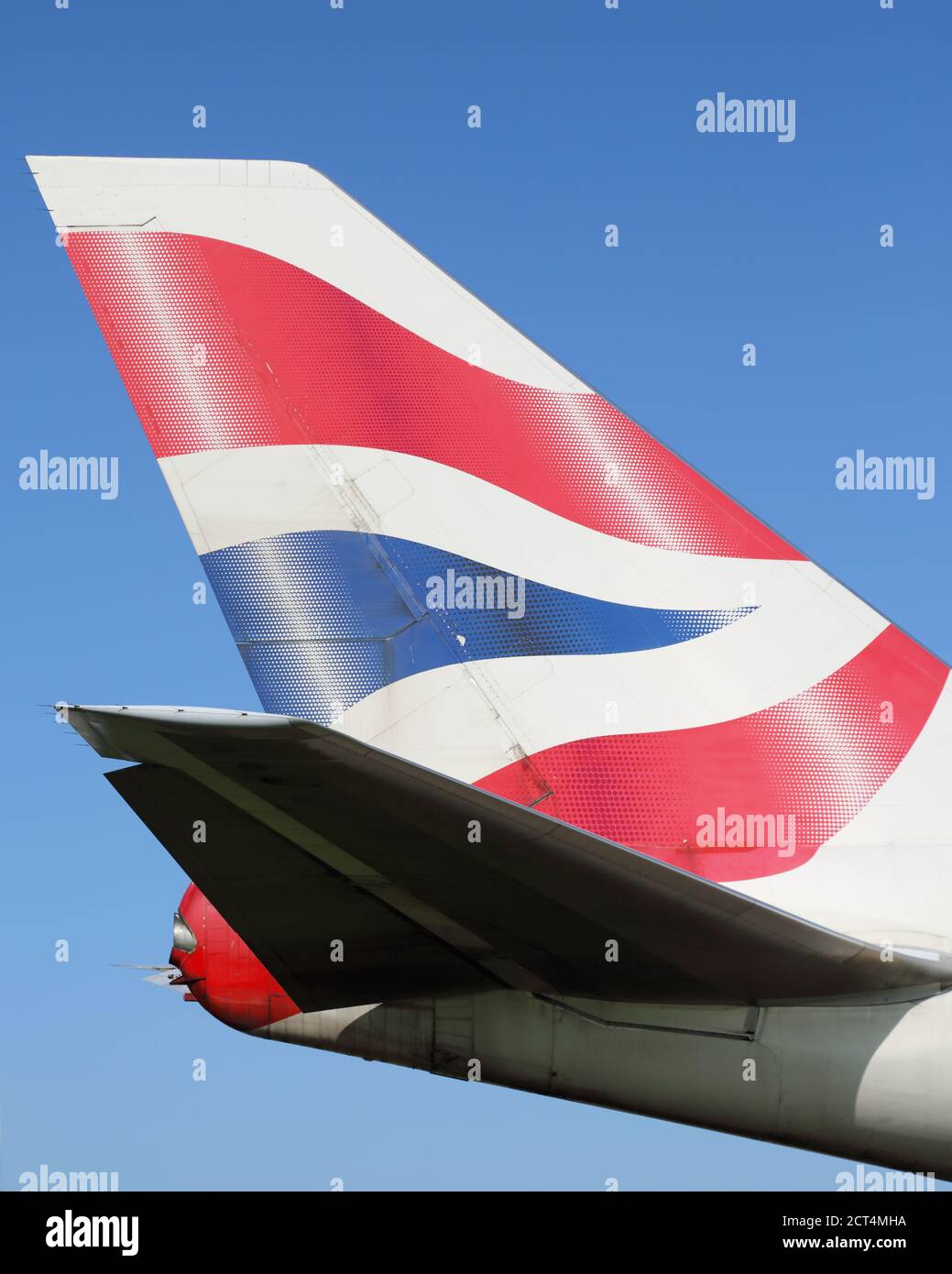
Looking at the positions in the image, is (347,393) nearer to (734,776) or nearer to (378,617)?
(378,617)

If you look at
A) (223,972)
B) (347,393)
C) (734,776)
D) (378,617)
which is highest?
(347,393)

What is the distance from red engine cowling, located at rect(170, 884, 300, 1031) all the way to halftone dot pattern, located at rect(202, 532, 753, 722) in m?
1.29

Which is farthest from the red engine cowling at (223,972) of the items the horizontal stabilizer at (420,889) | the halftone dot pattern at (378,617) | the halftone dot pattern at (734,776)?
the halftone dot pattern at (734,776)

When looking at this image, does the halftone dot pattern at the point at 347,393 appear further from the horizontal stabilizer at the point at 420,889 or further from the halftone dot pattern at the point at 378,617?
the horizontal stabilizer at the point at 420,889

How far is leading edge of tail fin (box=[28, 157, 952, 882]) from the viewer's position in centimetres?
884

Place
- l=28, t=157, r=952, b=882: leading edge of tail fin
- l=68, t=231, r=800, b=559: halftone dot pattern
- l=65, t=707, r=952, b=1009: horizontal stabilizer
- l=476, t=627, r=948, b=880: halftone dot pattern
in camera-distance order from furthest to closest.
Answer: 1. l=68, t=231, r=800, b=559: halftone dot pattern
2. l=28, t=157, r=952, b=882: leading edge of tail fin
3. l=476, t=627, r=948, b=880: halftone dot pattern
4. l=65, t=707, r=952, b=1009: horizontal stabilizer

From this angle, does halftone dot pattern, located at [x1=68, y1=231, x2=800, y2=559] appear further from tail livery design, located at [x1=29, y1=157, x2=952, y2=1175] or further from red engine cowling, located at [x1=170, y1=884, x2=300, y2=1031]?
red engine cowling, located at [x1=170, y1=884, x2=300, y2=1031]

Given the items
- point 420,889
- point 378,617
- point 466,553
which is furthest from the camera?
point 466,553

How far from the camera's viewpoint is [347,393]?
9.34 m

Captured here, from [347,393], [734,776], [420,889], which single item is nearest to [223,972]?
[420,889]

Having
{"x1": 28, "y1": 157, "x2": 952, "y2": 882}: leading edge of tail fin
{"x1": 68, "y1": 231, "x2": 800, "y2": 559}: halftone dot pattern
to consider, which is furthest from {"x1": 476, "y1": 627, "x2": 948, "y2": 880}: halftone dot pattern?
{"x1": 68, "y1": 231, "x2": 800, "y2": 559}: halftone dot pattern

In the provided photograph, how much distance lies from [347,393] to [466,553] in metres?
→ 1.29

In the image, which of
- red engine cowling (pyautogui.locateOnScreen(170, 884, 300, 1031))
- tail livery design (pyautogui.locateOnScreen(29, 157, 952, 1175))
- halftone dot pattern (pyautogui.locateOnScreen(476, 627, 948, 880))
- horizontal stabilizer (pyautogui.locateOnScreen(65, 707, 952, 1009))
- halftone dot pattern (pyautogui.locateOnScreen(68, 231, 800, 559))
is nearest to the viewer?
horizontal stabilizer (pyautogui.locateOnScreen(65, 707, 952, 1009))

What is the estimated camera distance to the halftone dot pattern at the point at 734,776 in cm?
874
